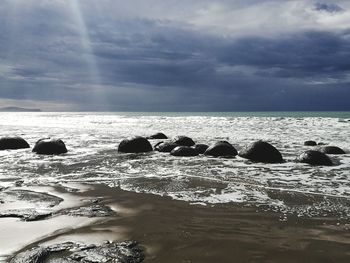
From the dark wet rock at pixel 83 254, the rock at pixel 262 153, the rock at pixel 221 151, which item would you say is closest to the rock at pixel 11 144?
the rock at pixel 221 151

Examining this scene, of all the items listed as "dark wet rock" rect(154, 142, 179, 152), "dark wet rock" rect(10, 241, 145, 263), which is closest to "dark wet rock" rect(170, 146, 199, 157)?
"dark wet rock" rect(154, 142, 179, 152)

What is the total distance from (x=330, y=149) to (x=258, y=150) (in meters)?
3.12

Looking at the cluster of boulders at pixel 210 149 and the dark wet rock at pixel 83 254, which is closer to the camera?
the dark wet rock at pixel 83 254

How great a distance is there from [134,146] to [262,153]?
480 centimetres

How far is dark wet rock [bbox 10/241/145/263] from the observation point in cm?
365

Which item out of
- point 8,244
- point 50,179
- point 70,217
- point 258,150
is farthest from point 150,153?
point 8,244

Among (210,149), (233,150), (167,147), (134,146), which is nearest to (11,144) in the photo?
(134,146)

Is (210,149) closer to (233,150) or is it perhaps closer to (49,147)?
(233,150)

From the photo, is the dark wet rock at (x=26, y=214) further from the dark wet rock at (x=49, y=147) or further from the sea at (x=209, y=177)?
the dark wet rock at (x=49, y=147)

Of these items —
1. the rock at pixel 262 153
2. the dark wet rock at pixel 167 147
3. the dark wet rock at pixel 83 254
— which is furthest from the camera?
the dark wet rock at pixel 167 147

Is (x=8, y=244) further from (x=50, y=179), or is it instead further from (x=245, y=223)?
(x=50, y=179)

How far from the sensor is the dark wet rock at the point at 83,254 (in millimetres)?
3654

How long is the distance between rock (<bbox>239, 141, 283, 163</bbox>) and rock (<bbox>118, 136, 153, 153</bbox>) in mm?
3961

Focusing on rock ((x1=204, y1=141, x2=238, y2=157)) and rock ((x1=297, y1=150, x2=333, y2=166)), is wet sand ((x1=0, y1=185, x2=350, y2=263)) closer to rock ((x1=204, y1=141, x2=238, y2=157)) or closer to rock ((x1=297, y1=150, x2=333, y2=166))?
rock ((x1=297, y1=150, x2=333, y2=166))
